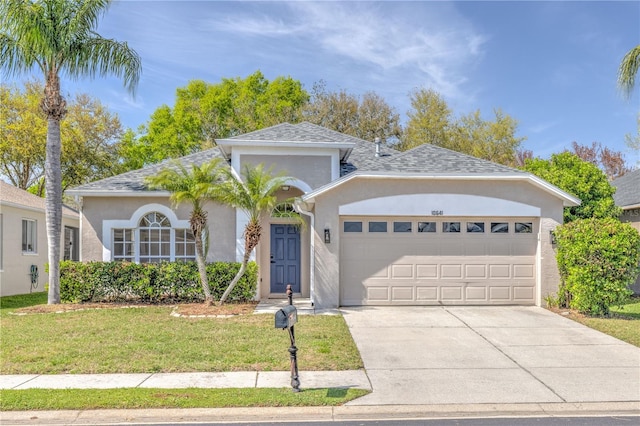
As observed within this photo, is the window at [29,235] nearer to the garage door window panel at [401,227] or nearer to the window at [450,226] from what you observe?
the garage door window panel at [401,227]

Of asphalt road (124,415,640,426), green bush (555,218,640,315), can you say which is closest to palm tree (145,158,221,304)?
asphalt road (124,415,640,426)

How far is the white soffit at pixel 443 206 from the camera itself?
1329 centimetres

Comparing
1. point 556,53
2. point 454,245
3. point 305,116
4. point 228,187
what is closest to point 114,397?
point 228,187

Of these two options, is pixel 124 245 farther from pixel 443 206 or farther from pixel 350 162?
pixel 443 206

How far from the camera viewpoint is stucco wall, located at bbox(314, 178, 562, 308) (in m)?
13.1

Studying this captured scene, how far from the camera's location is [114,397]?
6.34 metres

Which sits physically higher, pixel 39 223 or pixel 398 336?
pixel 39 223

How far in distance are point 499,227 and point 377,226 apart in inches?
129

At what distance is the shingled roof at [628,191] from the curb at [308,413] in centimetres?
1378

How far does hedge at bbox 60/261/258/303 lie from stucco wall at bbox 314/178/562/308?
84.2 inches

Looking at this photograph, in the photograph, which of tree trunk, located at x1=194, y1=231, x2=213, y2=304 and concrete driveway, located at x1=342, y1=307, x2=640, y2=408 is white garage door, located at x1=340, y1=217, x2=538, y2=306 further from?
tree trunk, located at x1=194, y1=231, x2=213, y2=304

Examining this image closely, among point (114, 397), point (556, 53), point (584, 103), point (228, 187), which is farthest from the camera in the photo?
point (584, 103)

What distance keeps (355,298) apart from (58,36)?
1051 centimetres

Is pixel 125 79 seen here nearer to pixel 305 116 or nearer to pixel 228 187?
pixel 228 187
